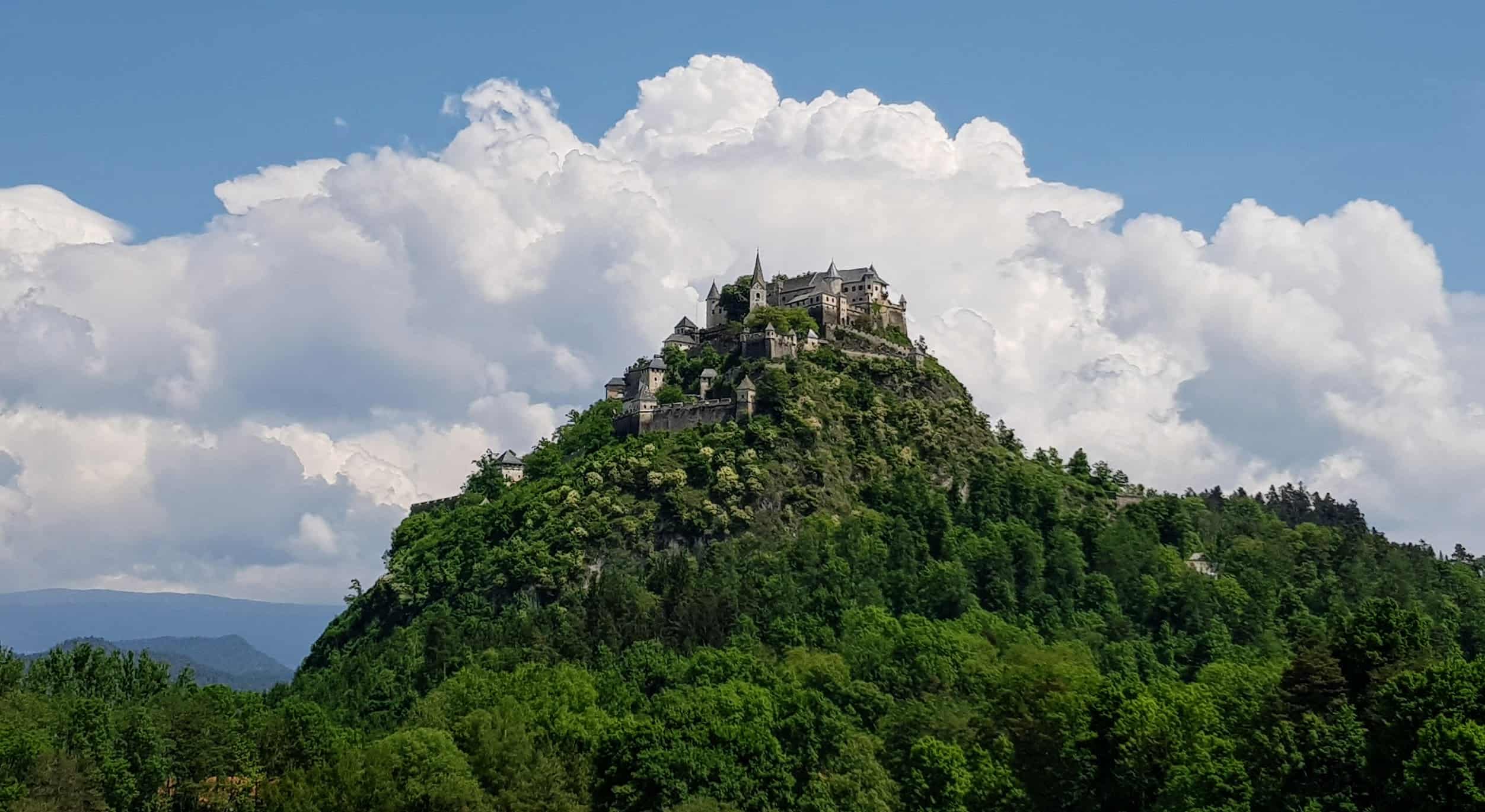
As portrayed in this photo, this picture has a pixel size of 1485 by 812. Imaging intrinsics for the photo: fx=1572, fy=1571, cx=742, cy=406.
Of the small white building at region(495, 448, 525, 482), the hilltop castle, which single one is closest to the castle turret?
the hilltop castle

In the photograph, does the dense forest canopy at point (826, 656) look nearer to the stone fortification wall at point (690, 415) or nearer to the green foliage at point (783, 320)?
the stone fortification wall at point (690, 415)

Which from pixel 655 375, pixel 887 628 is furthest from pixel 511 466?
pixel 887 628

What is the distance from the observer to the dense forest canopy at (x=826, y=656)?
263 ft

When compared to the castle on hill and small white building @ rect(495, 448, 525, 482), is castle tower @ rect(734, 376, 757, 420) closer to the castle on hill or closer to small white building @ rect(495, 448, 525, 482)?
the castle on hill

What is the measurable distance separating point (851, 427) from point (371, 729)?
216ft

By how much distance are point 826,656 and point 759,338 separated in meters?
64.3

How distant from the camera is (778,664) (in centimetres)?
11238

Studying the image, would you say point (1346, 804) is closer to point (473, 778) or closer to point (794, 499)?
point (473, 778)

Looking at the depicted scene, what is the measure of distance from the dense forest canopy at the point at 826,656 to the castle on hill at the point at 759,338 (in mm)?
2444

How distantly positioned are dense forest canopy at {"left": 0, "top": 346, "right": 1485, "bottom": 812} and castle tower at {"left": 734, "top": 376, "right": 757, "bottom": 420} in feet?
3.33

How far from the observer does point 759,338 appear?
170750 mm

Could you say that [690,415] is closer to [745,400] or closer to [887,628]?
[745,400]

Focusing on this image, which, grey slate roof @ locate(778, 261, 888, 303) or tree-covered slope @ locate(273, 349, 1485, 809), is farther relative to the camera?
grey slate roof @ locate(778, 261, 888, 303)

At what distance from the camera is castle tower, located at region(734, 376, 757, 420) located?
161000 millimetres
